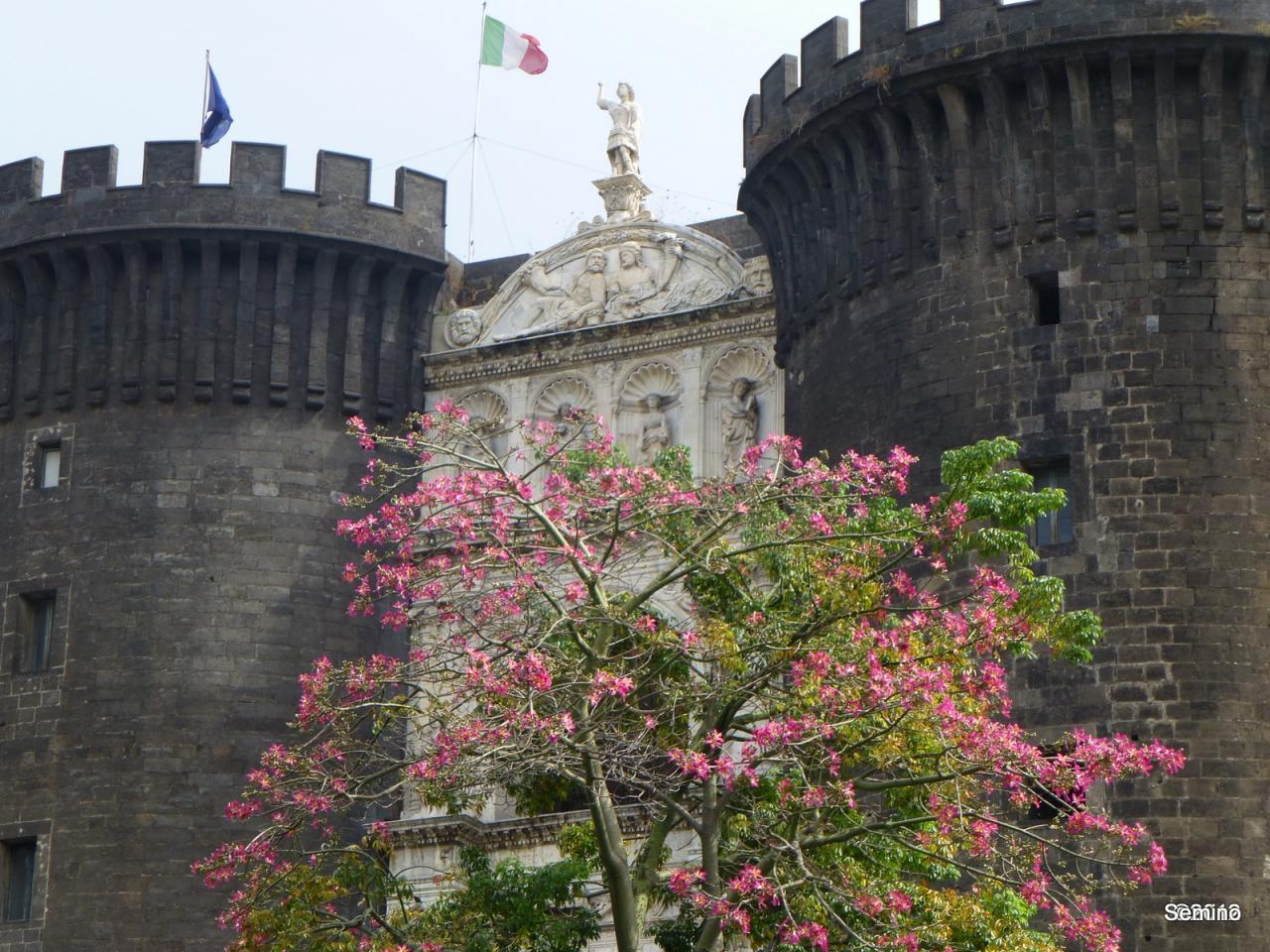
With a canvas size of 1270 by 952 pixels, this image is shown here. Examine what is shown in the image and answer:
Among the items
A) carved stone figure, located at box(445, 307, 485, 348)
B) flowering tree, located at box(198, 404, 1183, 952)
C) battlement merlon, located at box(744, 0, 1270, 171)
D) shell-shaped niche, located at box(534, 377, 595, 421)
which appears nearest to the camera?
flowering tree, located at box(198, 404, 1183, 952)

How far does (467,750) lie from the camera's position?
20.6m

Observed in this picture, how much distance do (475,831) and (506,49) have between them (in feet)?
37.8

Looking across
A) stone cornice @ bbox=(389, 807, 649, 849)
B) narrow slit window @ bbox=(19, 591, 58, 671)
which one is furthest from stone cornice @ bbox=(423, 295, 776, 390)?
stone cornice @ bbox=(389, 807, 649, 849)

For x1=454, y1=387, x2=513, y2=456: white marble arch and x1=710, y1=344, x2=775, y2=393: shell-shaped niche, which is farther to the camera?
x1=454, y1=387, x2=513, y2=456: white marble arch

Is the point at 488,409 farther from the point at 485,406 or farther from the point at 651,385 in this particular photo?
the point at 651,385

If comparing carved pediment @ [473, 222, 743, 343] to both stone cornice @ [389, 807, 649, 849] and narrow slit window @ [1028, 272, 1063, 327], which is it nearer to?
narrow slit window @ [1028, 272, 1063, 327]

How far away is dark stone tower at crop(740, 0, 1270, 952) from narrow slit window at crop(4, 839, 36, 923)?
11.4 meters

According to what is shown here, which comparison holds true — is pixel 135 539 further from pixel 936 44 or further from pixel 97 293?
pixel 936 44

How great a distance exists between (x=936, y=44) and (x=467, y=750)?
12594 millimetres

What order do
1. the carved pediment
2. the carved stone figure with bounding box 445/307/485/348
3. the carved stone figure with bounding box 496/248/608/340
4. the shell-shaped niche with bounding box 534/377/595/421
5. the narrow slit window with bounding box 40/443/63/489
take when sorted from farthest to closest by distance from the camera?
the carved stone figure with bounding box 445/307/485/348, the narrow slit window with bounding box 40/443/63/489, the carved stone figure with bounding box 496/248/608/340, the shell-shaped niche with bounding box 534/377/595/421, the carved pediment

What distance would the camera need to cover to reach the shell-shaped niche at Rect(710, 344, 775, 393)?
32594 millimetres

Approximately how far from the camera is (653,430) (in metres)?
33.0

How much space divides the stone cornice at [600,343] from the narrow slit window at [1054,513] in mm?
5600

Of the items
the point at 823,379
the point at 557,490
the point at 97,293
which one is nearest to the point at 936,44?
the point at 823,379
